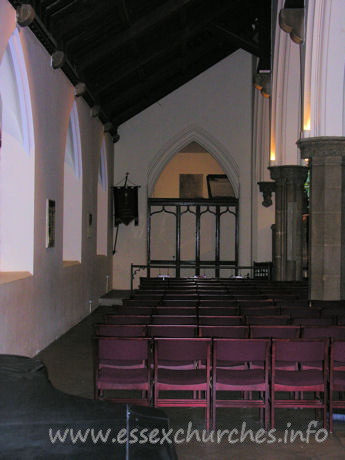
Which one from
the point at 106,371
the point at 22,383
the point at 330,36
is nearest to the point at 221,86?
the point at 330,36

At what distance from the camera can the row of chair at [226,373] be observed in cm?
464

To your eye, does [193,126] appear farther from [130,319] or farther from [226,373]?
[226,373]

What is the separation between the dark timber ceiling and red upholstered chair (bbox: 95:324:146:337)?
3958 millimetres

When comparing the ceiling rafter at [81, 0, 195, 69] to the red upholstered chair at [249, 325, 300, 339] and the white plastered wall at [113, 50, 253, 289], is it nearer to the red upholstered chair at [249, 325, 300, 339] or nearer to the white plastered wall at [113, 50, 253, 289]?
the red upholstered chair at [249, 325, 300, 339]

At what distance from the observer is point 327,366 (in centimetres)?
476

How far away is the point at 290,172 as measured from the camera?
44.1ft

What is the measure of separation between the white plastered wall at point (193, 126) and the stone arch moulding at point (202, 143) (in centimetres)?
3

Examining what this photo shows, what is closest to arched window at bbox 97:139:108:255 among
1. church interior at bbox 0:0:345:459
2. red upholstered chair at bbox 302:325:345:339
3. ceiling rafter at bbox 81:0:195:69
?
church interior at bbox 0:0:345:459

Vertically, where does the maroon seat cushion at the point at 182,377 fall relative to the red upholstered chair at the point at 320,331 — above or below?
below

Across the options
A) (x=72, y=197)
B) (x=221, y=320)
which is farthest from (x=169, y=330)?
(x=72, y=197)

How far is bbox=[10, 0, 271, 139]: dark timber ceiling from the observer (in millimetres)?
9156

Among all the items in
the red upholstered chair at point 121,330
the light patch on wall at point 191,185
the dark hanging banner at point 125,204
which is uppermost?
the light patch on wall at point 191,185

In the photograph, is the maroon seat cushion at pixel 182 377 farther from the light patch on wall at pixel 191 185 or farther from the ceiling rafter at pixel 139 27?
the light patch on wall at pixel 191 185

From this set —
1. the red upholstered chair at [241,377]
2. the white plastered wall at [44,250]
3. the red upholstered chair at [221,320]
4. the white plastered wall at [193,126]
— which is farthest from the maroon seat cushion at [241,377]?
the white plastered wall at [193,126]
